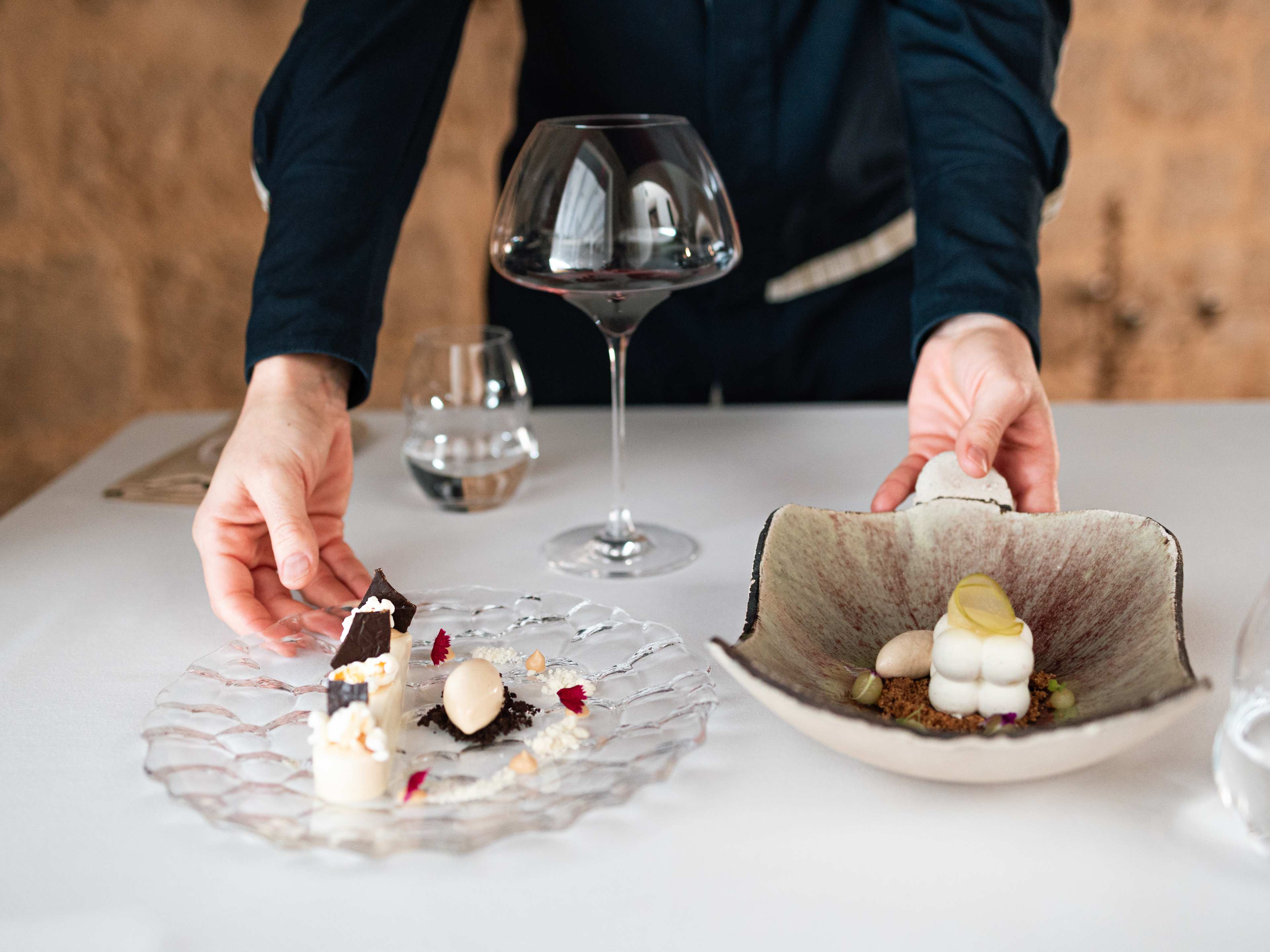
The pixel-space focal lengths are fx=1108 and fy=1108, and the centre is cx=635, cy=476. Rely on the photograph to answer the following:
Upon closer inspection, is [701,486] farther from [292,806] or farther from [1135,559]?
[292,806]

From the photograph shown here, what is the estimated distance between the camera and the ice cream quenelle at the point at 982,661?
53cm

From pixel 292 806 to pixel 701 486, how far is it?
22.8 inches

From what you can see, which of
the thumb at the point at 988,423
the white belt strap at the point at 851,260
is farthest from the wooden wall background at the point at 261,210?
the thumb at the point at 988,423

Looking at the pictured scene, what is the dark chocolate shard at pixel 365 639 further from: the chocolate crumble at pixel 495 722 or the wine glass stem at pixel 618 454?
the wine glass stem at pixel 618 454

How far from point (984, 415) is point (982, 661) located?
29cm

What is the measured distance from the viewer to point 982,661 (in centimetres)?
54

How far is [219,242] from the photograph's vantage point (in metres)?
2.11

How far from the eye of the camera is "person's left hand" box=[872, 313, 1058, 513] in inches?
30.5

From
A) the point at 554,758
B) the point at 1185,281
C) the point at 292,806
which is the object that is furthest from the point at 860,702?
the point at 1185,281

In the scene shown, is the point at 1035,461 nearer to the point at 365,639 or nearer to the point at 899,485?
the point at 899,485

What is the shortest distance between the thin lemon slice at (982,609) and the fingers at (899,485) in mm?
178

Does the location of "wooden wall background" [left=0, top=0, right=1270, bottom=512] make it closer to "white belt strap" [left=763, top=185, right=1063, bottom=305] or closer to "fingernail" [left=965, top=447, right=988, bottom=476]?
"white belt strap" [left=763, top=185, right=1063, bottom=305]

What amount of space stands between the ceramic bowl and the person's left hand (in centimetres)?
4

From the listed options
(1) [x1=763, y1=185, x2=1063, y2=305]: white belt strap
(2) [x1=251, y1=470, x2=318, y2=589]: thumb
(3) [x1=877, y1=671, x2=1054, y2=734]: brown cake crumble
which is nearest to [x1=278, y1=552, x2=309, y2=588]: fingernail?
(2) [x1=251, y1=470, x2=318, y2=589]: thumb
